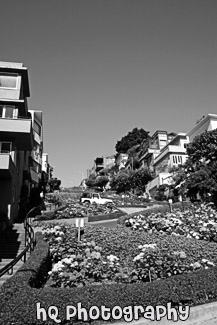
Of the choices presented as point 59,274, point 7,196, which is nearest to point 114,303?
point 59,274

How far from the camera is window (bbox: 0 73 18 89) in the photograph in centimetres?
2086

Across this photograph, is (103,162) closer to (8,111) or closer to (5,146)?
(8,111)

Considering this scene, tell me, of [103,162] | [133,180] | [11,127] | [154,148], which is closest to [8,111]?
[11,127]

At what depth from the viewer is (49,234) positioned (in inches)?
542

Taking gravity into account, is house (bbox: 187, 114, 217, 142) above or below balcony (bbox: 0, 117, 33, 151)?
above

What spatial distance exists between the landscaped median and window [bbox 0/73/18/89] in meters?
12.4

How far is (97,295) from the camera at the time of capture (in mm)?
6816

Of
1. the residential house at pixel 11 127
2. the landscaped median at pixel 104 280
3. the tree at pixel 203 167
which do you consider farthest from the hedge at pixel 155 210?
the residential house at pixel 11 127

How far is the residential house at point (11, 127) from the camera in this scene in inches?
722

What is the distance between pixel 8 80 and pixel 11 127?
16.1 feet

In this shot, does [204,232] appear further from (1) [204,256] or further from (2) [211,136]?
(2) [211,136]

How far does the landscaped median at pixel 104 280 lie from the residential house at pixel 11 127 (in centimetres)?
603

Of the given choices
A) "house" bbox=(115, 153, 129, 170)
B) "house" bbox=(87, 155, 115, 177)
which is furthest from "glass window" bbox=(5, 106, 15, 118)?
"house" bbox=(87, 155, 115, 177)

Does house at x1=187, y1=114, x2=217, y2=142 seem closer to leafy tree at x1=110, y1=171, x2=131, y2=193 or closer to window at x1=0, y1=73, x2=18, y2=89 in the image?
leafy tree at x1=110, y1=171, x2=131, y2=193
